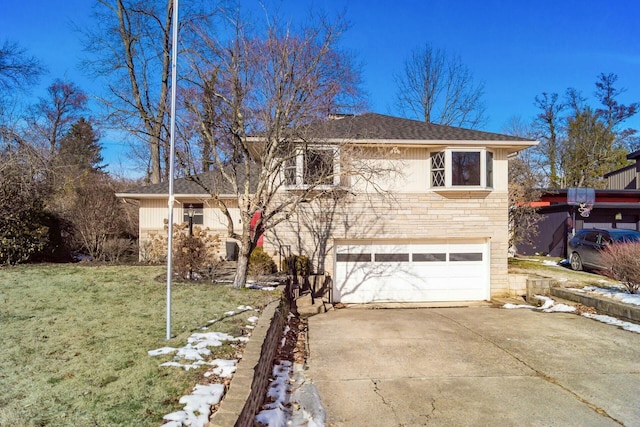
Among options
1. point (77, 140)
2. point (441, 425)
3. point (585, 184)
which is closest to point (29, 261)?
point (441, 425)

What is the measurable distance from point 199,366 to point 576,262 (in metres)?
15.9

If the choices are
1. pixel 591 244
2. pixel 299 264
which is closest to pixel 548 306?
pixel 591 244

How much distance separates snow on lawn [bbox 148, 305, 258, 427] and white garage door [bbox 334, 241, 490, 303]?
6.32 metres

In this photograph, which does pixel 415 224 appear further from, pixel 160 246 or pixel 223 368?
pixel 223 368

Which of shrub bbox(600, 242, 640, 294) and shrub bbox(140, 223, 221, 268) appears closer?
shrub bbox(600, 242, 640, 294)

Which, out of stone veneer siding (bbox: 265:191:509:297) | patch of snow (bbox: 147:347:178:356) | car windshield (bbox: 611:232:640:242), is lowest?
patch of snow (bbox: 147:347:178:356)

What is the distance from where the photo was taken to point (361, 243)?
12430mm

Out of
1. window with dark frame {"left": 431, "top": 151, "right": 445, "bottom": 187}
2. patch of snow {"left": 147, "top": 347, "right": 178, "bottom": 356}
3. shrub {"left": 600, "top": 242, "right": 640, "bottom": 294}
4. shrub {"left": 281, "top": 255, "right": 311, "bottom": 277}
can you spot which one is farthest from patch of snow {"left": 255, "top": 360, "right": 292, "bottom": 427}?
shrub {"left": 600, "top": 242, "right": 640, "bottom": 294}

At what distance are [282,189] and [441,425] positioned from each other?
8.45 meters

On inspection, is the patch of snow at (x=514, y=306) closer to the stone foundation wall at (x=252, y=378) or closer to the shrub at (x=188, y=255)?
the stone foundation wall at (x=252, y=378)

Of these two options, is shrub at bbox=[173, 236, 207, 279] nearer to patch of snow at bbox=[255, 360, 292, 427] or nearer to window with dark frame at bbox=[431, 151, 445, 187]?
patch of snow at bbox=[255, 360, 292, 427]

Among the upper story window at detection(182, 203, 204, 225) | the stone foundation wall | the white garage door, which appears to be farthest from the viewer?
the upper story window at detection(182, 203, 204, 225)

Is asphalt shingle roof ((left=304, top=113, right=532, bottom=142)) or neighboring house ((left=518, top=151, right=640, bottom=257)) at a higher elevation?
asphalt shingle roof ((left=304, top=113, right=532, bottom=142))

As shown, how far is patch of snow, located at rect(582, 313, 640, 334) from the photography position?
26.5 ft
